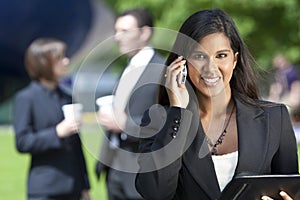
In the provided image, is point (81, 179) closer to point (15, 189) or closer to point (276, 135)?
point (276, 135)

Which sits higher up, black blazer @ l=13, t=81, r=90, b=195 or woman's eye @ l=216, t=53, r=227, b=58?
woman's eye @ l=216, t=53, r=227, b=58

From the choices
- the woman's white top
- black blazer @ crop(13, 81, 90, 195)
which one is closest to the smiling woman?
the woman's white top

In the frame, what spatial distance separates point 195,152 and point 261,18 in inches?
806

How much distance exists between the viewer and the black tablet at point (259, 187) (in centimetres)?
286

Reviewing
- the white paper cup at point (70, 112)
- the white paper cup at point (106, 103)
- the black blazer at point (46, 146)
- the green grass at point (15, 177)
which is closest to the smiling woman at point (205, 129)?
the white paper cup at point (106, 103)

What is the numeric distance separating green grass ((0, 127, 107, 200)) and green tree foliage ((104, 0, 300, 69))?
279 inches

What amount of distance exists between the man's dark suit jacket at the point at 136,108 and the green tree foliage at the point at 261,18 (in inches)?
639

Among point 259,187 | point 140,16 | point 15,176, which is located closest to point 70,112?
point 140,16

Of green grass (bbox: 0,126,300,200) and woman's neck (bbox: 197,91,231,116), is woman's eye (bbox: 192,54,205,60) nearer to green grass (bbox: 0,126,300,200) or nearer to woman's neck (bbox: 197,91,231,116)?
woman's neck (bbox: 197,91,231,116)

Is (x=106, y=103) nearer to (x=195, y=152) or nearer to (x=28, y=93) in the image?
(x=28, y=93)

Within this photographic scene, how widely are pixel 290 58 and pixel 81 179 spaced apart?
1728 centimetres

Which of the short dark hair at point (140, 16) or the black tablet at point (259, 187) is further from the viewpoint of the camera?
the short dark hair at point (140, 16)

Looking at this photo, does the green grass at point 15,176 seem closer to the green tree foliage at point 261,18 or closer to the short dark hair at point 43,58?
the short dark hair at point 43,58

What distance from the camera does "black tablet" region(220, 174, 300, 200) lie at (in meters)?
2.86
